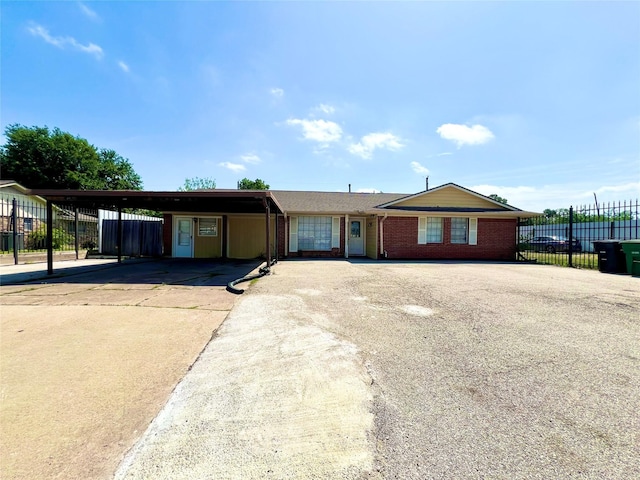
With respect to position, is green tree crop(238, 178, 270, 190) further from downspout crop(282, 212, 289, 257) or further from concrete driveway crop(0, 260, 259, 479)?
concrete driveway crop(0, 260, 259, 479)

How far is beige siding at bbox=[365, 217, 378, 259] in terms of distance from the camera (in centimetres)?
1430

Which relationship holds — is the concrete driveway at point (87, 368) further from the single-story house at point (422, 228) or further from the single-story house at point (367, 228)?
the single-story house at point (422, 228)

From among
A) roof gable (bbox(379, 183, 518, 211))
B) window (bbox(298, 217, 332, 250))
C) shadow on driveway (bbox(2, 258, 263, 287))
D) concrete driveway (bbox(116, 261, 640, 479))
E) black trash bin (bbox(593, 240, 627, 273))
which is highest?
roof gable (bbox(379, 183, 518, 211))

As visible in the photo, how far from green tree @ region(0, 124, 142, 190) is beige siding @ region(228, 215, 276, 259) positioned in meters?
28.5

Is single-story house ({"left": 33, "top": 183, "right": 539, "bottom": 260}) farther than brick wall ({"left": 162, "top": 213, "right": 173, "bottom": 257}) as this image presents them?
No

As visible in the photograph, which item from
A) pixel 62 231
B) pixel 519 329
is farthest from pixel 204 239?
pixel 519 329

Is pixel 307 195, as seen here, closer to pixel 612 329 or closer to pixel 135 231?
pixel 135 231

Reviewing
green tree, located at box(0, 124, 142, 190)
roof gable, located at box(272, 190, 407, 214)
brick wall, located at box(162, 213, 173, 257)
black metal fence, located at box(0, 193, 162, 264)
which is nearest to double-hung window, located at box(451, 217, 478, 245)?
roof gable, located at box(272, 190, 407, 214)

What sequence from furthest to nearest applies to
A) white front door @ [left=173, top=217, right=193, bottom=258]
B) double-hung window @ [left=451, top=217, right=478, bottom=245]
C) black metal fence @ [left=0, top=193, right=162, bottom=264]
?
white front door @ [left=173, top=217, right=193, bottom=258] → double-hung window @ [left=451, top=217, right=478, bottom=245] → black metal fence @ [left=0, top=193, right=162, bottom=264]

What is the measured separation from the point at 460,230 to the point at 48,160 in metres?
44.6

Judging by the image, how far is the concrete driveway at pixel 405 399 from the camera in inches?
68.7

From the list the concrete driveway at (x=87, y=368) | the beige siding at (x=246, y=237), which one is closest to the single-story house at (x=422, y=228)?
the beige siding at (x=246, y=237)

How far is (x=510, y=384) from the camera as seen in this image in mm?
2664

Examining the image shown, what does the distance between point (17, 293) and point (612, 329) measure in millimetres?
11135
